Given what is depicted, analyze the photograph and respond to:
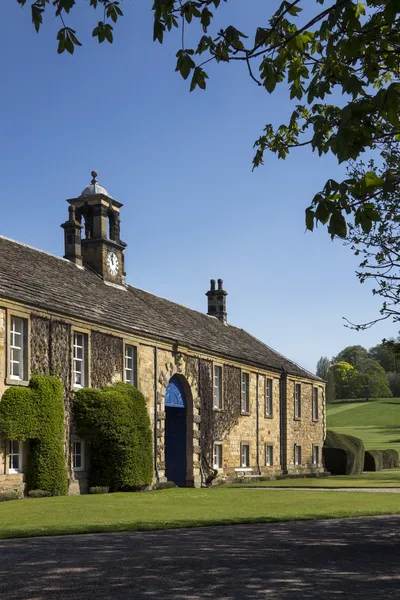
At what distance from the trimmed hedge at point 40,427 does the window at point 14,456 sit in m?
0.29

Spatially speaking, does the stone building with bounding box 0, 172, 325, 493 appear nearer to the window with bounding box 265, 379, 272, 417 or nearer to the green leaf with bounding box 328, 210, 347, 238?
the window with bounding box 265, 379, 272, 417

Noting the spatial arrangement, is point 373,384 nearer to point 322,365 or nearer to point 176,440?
point 322,365

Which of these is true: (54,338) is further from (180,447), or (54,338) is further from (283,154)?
(283,154)

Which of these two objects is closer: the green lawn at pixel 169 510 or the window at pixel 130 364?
the green lawn at pixel 169 510

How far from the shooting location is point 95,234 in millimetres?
33438

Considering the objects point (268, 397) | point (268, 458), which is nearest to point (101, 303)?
point (268, 397)

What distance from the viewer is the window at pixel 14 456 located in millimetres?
22266

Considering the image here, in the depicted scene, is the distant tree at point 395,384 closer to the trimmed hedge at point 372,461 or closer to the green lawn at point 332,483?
the trimmed hedge at point 372,461

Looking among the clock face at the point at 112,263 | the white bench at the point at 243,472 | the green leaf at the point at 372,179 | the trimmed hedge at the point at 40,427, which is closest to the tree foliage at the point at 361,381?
the white bench at the point at 243,472

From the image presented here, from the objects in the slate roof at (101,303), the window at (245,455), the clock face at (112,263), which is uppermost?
the clock face at (112,263)

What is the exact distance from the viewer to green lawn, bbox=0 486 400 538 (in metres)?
13.9

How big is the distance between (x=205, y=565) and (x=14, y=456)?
1441 cm

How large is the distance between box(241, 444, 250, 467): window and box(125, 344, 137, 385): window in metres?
10.4

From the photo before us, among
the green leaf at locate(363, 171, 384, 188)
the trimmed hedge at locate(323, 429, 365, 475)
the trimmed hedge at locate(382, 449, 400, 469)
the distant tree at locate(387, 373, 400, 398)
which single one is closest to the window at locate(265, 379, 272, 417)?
the trimmed hedge at locate(323, 429, 365, 475)
